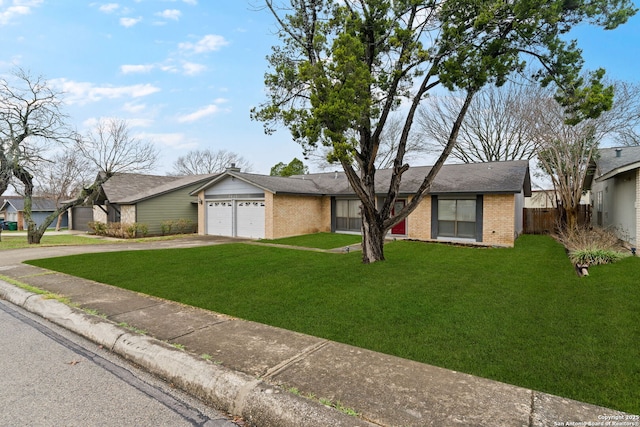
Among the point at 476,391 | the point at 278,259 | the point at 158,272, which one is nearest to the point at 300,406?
the point at 476,391

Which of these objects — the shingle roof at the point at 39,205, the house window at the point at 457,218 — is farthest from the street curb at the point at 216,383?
the shingle roof at the point at 39,205

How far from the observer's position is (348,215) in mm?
19281

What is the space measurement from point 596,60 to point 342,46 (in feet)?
39.0

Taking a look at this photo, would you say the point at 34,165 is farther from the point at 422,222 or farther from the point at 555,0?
the point at 555,0

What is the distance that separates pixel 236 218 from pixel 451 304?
15.3 metres

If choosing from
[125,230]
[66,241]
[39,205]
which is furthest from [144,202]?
[39,205]

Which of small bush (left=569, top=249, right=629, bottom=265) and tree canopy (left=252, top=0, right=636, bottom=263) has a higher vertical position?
tree canopy (left=252, top=0, right=636, bottom=263)

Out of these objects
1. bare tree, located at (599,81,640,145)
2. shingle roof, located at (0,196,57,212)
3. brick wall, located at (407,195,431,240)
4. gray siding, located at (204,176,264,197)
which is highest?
bare tree, located at (599,81,640,145)

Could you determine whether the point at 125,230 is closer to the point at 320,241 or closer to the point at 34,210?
the point at 320,241

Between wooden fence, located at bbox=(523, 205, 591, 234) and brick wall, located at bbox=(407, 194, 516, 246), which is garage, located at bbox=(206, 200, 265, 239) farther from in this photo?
wooden fence, located at bbox=(523, 205, 591, 234)

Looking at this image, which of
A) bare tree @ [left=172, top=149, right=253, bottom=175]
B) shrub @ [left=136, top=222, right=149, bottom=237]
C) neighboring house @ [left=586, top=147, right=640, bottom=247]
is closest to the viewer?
neighboring house @ [left=586, top=147, right=640, bottom=247]

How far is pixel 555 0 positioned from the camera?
7742 mm

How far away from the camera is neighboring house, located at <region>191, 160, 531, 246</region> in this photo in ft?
48.2

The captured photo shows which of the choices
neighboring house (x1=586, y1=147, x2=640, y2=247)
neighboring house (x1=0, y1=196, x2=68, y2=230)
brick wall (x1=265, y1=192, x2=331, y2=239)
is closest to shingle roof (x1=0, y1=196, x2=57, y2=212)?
neighboring house (x1=0, y1=196, x2=68, y2=230)
